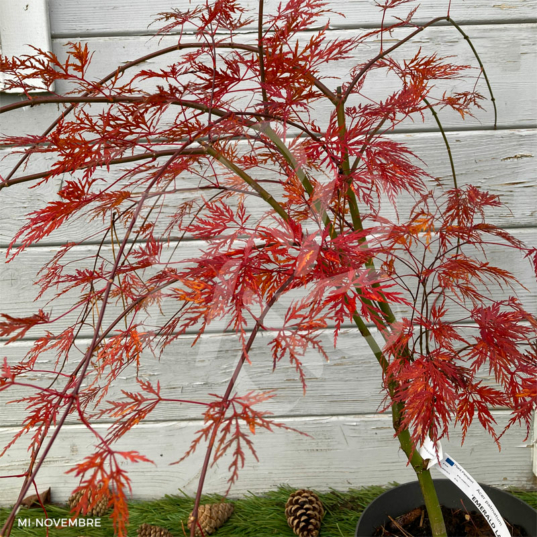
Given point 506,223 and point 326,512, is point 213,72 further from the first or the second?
point 326,512

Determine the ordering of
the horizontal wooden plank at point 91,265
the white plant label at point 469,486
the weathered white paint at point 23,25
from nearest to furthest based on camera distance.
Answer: the white plant label at point 469,486 → the weathered white paint at point 23,25 → the horizontal wooden plank at point 91,265

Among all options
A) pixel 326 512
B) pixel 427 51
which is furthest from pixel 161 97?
pixel 326 512

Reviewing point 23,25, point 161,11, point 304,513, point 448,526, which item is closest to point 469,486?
point 448,526

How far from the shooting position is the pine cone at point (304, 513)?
1028 mm

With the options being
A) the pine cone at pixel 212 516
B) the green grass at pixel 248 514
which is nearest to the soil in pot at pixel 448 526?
the green grass at pixel 248 514

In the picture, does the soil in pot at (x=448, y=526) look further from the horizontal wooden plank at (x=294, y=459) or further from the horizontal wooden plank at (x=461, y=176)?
the horizontal wooden plank at (x=461, y=176)

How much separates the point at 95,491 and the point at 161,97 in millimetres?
381

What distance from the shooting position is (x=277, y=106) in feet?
2.02

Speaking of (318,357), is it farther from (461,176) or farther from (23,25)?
(23,25)

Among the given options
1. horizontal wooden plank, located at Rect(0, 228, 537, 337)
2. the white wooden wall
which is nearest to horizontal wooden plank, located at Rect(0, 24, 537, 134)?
the white wooden wall

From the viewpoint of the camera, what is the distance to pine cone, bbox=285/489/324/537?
103 centimetres

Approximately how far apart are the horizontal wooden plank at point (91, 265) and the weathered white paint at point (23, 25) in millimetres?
338

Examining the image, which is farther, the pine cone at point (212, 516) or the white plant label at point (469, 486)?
the pine cone at point (212, 516)

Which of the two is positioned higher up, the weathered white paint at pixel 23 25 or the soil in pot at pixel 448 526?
the weathered white paint at pixel 23 25
